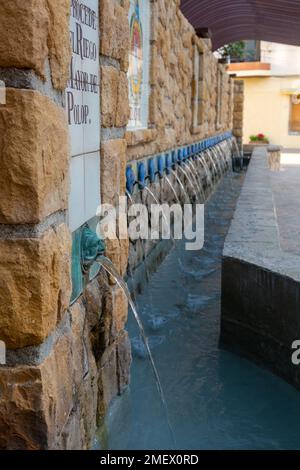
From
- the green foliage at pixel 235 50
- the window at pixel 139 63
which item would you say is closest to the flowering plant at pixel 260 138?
the green foliage at pixel 235 50

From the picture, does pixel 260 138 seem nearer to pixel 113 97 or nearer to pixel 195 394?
pixel 195 394

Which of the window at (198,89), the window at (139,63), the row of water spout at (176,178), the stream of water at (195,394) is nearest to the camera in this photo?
the stream of water at (195,394)

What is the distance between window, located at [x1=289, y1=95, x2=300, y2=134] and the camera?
2170 centimetres

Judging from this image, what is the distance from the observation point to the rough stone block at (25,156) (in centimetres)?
124

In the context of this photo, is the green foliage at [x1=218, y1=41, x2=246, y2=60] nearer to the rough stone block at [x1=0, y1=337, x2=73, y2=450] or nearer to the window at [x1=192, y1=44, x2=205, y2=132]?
the window at [x1=192, y1=44, x2=205, y2=132]

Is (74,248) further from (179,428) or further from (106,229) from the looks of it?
(179,428)

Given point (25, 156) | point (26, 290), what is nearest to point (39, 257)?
point (26, 290)

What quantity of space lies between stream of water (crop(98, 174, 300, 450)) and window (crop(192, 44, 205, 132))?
4241 mm

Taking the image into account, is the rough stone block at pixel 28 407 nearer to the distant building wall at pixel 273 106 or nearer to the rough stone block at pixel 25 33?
the rough stone block at pixel 25 33

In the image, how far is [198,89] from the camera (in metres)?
8.00

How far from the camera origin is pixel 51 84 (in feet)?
4.58

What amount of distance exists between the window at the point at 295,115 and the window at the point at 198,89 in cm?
1425

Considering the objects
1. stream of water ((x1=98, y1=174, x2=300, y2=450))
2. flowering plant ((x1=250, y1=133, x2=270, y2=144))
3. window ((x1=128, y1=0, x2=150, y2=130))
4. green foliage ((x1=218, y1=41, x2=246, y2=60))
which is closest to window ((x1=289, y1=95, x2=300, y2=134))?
flowering plant ((x1=250, y1=133, x2=270, y2=144))

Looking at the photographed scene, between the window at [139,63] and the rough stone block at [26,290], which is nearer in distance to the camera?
the rough stone block at [26,290]
